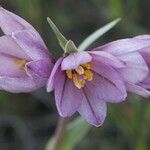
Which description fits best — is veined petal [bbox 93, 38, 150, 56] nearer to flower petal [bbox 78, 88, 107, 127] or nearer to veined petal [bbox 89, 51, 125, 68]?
veined petal [bbox 89, 51, 125, 68]

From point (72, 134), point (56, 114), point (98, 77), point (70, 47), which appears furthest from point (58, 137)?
point (56, 114)

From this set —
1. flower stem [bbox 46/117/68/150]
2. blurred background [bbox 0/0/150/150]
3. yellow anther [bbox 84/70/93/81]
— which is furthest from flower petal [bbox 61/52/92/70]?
blurred background [bbox 0/0/150/150]

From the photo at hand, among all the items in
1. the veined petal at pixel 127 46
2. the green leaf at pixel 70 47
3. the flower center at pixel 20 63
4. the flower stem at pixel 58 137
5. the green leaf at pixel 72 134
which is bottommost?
the green leaf at pixel 72 134

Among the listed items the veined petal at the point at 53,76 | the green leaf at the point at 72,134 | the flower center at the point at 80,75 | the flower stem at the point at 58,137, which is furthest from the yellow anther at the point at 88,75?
the green leaf at the point at 72,134

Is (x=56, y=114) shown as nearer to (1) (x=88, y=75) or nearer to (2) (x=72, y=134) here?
(2) (x=72, y=134)

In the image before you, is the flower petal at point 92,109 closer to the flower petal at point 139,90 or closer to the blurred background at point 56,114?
the flower petal at point 139,90

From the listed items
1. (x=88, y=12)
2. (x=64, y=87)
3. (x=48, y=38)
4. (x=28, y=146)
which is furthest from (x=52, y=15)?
(x=64, y=87)
